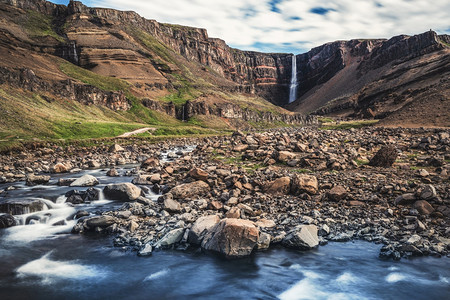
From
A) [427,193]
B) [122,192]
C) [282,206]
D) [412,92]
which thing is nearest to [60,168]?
[122,192]

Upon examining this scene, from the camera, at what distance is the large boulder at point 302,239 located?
1423 centimetres

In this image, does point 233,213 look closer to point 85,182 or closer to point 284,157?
point 284,157

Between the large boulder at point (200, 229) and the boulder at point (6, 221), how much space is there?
1149cm

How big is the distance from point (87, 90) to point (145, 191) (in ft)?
300

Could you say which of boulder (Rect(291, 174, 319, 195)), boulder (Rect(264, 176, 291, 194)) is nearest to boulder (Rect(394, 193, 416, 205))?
boulder (Rect(291, 174, 319, 195))

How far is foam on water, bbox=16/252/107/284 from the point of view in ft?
41.2

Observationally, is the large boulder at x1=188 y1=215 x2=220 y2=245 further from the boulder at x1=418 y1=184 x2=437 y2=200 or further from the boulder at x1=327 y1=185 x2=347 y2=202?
the boulder at x1=418 y1=184 x2=437 y2=200

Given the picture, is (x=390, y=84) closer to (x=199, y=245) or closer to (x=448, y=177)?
(x=448, y=177)

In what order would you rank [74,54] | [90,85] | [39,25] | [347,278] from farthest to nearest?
[39,25] < [74,54] < [90,85] < [347,278]

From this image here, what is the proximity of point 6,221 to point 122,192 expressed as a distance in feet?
24.1

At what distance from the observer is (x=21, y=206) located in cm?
1961

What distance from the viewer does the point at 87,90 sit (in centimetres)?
10219

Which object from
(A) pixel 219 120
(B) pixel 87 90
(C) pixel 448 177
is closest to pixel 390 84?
(A) pixel 219 120

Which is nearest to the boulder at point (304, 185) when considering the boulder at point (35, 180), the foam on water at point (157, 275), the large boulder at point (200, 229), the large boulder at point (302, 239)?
the large boulder at point (302, 239)
